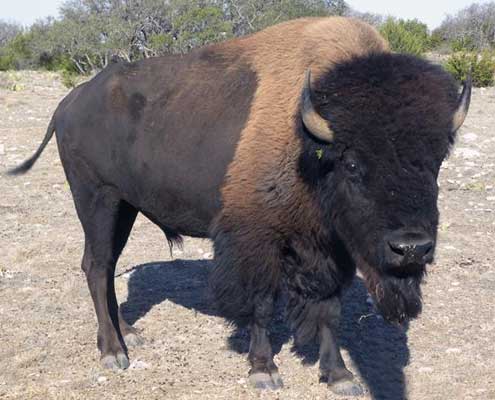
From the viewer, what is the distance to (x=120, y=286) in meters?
5.55

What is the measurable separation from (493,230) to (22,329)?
13.4 ft

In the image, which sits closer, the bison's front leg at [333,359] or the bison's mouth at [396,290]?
the bison's mouth at [396,290]

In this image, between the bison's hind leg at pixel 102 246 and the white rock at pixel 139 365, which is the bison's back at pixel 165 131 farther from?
the white rock at pixel 139 365

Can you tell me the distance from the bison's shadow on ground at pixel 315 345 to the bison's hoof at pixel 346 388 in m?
0.09

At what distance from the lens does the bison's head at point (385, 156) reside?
2906mm

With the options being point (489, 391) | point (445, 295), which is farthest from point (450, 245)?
point (489, 391)

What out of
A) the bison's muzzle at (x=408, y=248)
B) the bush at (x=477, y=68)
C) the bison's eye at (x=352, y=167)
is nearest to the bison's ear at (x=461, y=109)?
the bison's eye at (x=352, y=167)

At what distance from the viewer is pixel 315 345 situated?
176 inches

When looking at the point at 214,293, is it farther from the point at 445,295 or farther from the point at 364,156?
the point at 445,295

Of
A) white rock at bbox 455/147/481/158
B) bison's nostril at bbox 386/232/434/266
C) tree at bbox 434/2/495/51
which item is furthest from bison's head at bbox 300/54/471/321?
tree at bbox 434/2/495/51

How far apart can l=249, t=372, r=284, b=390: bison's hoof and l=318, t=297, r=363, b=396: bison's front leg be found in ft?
0.86

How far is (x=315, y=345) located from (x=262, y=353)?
1.87 feet

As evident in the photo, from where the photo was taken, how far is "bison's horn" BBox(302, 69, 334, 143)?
123 inches

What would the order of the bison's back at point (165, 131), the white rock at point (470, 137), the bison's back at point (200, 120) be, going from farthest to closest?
the white rock at point (470, 137), the bison's back at point (165, 131), the bison's back at point (200, 120)
